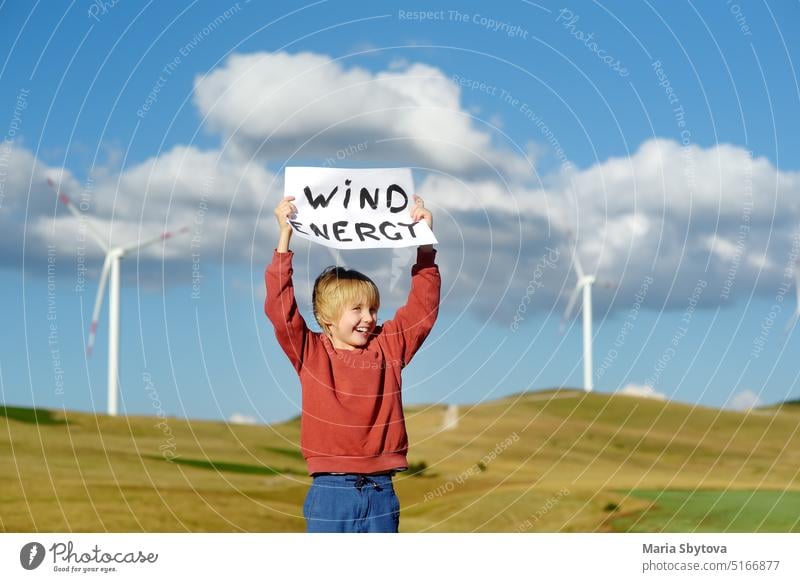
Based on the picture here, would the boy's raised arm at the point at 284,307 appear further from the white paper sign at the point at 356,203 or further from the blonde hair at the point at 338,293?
the white paper sign at the point at 356,203

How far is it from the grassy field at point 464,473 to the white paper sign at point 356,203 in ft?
22.3

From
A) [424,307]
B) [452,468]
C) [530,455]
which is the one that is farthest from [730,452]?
[424,307]

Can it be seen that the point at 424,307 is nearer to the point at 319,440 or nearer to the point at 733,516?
the point at 319,440

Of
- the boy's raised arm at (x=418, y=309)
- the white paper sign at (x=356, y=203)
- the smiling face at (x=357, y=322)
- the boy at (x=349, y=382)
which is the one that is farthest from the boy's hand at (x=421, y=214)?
the smiling face at (x=357, y=322)

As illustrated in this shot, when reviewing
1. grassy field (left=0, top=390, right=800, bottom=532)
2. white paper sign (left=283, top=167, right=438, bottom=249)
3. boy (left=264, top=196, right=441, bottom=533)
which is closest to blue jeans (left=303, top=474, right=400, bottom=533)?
boy (left=264, top=196, right=441, bottom=533)

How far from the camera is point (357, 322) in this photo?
10195 millimetres

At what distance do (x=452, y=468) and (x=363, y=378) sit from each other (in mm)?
18776

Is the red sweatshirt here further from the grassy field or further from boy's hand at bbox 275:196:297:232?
the grassy field

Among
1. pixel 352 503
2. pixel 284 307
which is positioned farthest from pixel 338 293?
pixel 352 503

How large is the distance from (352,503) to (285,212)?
2777 mm

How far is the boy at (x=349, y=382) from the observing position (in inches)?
391
